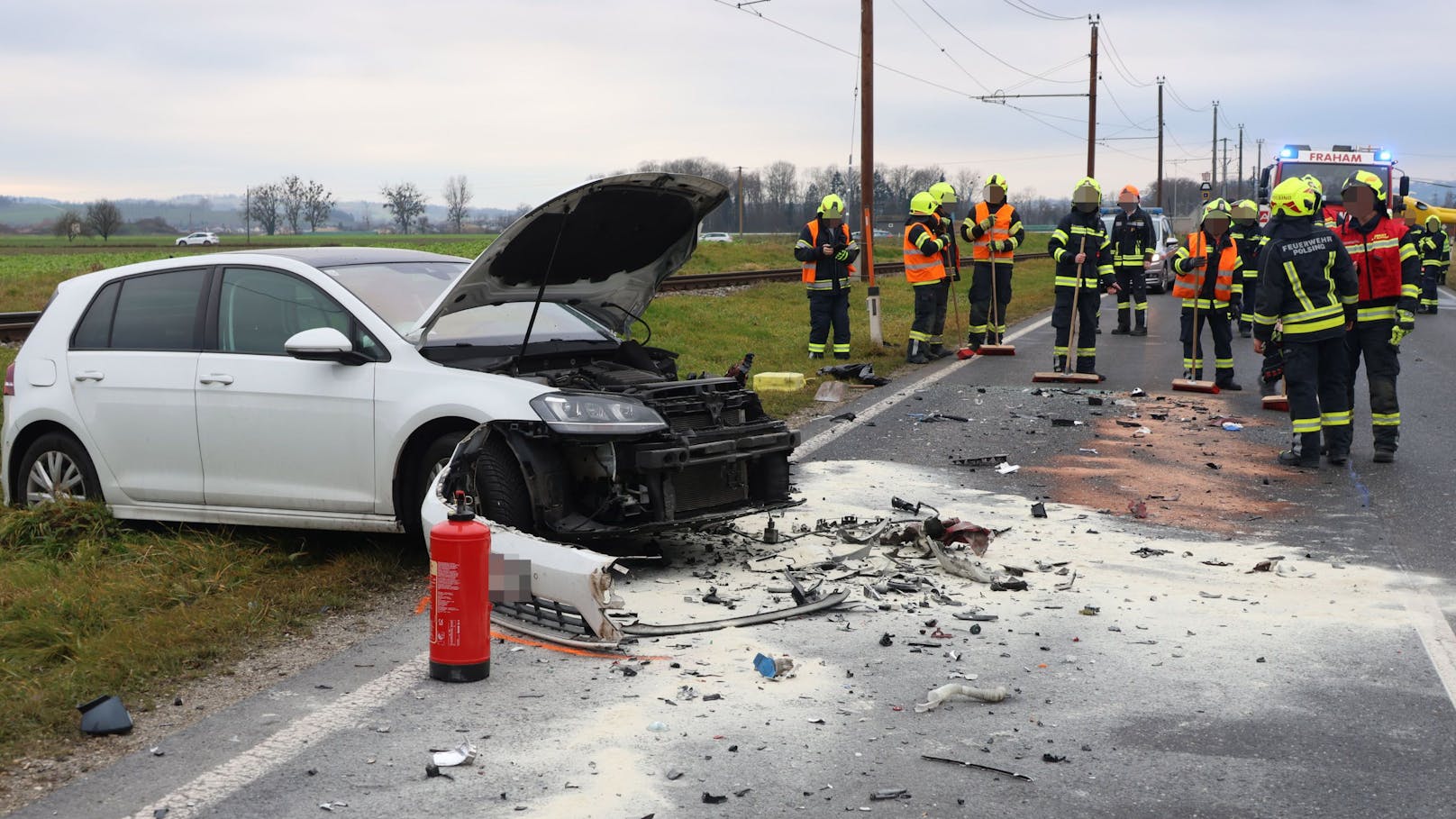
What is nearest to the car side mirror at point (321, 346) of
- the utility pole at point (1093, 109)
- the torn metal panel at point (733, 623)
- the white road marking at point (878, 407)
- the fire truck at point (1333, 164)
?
the torn metal panel at point (733, 623)

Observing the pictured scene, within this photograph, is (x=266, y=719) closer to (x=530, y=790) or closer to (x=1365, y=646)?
(x=530, y=790)

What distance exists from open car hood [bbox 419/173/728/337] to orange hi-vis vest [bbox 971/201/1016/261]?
10.0 metres

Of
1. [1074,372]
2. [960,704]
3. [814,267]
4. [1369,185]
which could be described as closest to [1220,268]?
[1074,372]

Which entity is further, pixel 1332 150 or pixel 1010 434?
pixel 1332 150

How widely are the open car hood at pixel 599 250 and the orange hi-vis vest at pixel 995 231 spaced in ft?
32.9

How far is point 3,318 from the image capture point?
19.7 m

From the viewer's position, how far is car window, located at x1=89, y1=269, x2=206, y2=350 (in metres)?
6.84

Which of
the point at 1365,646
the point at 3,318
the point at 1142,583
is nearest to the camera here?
the point at 1365,646

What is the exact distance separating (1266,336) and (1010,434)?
2074 mm

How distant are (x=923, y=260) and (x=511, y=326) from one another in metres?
9.89

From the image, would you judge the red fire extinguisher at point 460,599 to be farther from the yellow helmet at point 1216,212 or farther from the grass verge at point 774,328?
the yellow helmet at point 1216,212

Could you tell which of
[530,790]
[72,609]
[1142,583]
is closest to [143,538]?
[72,609]

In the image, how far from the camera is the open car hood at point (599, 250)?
20.6ft

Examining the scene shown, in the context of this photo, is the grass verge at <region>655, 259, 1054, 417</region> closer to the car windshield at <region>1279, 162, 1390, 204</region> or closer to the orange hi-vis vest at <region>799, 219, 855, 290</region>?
the orange hi-vis vest at <region>799, 219, 855, 290</region>
